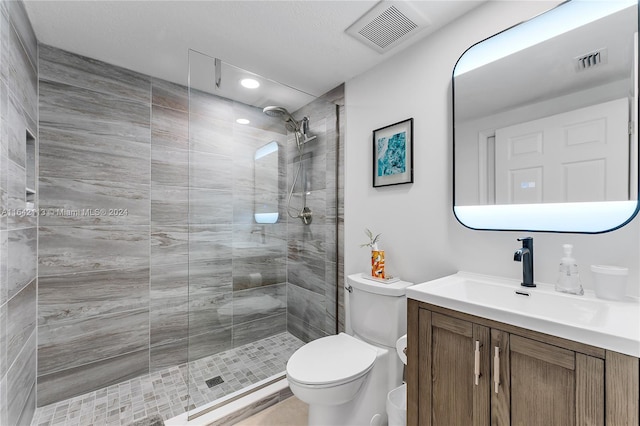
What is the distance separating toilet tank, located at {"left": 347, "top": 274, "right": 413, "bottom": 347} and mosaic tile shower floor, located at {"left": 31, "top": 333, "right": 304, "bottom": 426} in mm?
678

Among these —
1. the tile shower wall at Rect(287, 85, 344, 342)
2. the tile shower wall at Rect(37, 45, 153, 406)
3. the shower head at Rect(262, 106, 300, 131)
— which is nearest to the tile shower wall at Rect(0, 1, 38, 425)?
the tile shower wall at Rect(37, 45, 153, 406)

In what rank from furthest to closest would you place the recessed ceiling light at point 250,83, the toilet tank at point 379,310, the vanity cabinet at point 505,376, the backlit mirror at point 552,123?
1. the recessed ceiling light at point 250,83
2. the toilet tank at point 379,310
3. the backlit mirror at point 552,123
4. the vanity cabinet at point 505,376

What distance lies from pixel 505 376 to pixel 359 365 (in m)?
0.72

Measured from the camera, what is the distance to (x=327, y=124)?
2293 mm

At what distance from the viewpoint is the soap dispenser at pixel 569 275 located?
1122mm

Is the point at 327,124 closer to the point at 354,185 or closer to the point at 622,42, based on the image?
the point at 354,185

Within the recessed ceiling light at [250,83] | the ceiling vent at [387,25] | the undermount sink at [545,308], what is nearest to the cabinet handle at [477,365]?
the undermount sink at [545,308]

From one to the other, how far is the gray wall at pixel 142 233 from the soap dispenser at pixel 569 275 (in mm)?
1450

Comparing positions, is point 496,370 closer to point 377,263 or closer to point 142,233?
point 377,263

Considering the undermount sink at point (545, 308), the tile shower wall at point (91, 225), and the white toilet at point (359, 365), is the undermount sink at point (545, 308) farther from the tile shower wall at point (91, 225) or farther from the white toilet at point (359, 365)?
the tile shower wall at point (91, 225)

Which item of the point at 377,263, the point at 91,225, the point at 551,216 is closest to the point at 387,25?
the point at 551,216

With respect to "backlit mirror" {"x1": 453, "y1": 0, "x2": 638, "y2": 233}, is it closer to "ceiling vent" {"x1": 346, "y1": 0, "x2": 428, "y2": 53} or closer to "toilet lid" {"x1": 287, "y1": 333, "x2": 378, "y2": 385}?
"ceiling vent" {"x1": 346, "y1": 0, "x2": 428, "y2": 53}

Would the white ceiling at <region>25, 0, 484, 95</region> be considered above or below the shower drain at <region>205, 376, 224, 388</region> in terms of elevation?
above

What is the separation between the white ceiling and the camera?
4.87 feet
